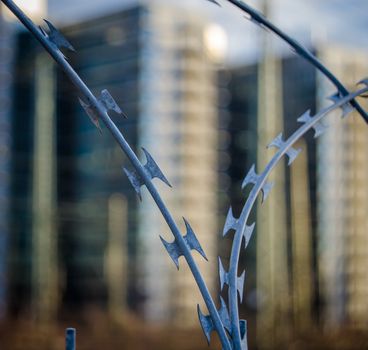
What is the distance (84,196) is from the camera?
409 inches

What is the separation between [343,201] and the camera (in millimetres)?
9805

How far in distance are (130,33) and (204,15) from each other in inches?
40.9

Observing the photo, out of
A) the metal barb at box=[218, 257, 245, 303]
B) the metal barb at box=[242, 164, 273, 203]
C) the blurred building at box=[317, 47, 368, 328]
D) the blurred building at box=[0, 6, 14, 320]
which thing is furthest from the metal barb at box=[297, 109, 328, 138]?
the blurred building at box=[0, 6, 14, 320]

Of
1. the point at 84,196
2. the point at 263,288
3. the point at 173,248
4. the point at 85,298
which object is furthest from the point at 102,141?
the point at 173,248

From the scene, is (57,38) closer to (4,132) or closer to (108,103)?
(108,103)

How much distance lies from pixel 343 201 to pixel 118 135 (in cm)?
928

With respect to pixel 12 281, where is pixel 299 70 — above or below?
above

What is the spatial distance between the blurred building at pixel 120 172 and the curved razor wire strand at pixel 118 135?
8.01 metres

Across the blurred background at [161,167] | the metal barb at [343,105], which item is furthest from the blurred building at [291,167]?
the metal barb at [343,105]

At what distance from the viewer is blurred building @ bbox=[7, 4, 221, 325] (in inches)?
368

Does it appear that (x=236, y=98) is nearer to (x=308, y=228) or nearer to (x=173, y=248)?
(x=308, y=228)

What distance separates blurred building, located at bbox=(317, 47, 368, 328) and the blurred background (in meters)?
0.02

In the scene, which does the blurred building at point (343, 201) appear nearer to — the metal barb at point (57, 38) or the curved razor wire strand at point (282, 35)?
the curved razor wire strand at point (282, 35)

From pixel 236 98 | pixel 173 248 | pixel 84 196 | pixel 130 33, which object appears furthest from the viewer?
pixel 236 98
